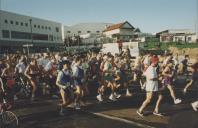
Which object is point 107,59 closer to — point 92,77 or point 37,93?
point 92,77

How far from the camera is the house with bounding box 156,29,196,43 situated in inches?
2787

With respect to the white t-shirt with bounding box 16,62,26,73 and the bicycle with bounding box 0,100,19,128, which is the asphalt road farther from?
the white t-shirt with bounding box 16,62,26,73

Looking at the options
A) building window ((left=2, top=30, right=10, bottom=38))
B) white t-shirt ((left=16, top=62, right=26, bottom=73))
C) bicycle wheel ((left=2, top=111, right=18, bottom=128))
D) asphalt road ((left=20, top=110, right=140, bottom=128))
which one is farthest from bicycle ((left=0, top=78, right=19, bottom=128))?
building window ((left=2, top=30, right=10, bottom=38))

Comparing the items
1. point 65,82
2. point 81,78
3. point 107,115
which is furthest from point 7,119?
point 81,78

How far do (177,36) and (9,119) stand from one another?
233 ft

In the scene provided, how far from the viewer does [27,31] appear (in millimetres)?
73312

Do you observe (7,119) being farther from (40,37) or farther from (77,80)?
(40,37)

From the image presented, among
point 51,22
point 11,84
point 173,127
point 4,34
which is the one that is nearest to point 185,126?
point 173,127

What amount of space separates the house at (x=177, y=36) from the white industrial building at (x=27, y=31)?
28.7 meters

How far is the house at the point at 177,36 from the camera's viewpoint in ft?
232

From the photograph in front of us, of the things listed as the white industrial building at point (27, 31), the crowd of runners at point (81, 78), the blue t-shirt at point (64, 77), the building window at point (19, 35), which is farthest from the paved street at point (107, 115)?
the building window at point (19, 35)

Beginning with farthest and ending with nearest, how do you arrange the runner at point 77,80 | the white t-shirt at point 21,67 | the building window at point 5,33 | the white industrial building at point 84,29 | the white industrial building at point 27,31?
the white industrial building at point 84,29 < the white industrial building at point 27,31 < the building window at point 5,33 < the white t-shirt at point 21,67 < the runner at point 77,80

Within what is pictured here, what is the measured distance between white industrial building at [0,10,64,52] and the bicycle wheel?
50.9 meters

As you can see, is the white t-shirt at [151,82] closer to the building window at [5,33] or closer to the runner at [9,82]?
the runner at [9,82]
